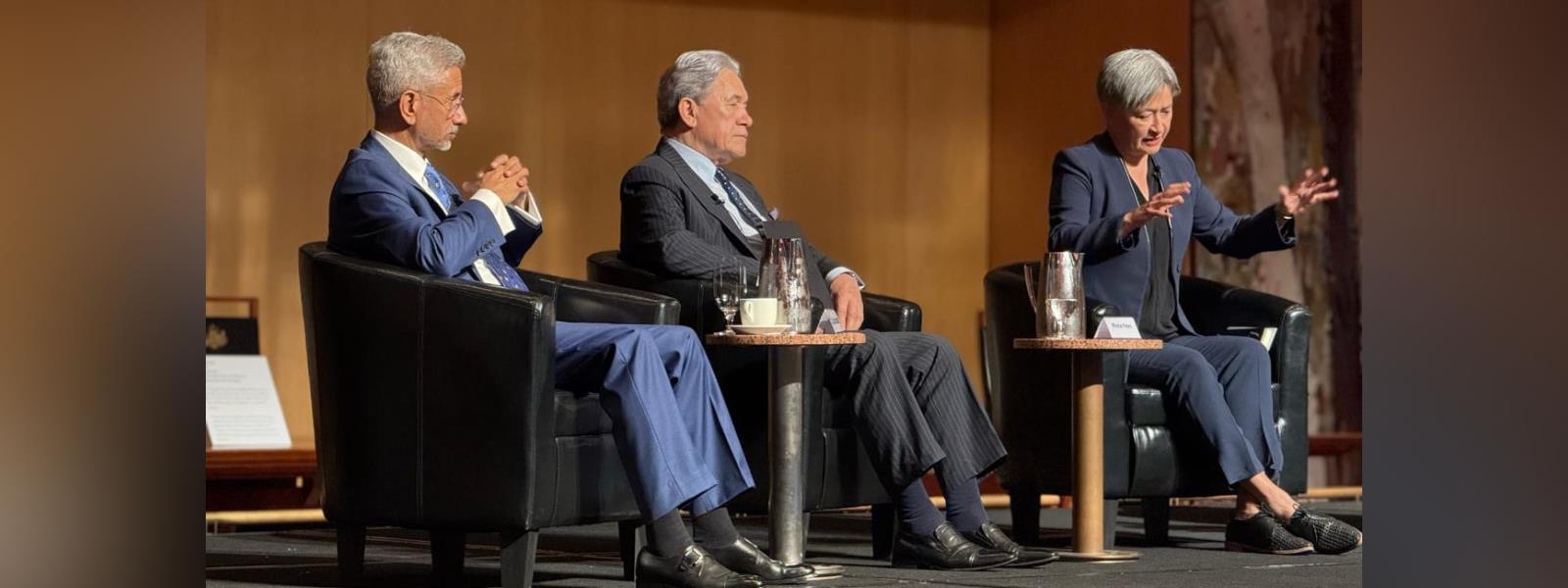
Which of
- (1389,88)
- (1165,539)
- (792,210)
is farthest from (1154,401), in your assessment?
(792,210)

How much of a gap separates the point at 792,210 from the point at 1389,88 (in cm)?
696

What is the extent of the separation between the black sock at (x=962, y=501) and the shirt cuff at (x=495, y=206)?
0.99 metres

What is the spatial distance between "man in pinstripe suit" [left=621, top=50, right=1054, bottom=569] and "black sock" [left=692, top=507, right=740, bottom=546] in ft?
1.64

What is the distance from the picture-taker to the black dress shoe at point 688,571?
9.94 feet

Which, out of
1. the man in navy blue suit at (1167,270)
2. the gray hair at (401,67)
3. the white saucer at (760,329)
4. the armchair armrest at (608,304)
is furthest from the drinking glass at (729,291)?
the man in navy blue suit at (1167,270)

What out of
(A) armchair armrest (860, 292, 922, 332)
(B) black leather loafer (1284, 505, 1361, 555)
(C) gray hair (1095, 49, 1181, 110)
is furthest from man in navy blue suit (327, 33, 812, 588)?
(C) gray hair (1095, 49, 1181, 110)

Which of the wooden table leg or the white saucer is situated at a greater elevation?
the white saucer

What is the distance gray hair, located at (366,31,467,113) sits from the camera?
3406mm

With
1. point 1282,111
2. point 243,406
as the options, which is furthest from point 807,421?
point 1282,111

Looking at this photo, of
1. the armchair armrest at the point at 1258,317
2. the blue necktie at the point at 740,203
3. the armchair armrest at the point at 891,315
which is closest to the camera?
the blue necktie at the point at 740,203

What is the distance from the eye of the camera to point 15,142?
1109 millimetres

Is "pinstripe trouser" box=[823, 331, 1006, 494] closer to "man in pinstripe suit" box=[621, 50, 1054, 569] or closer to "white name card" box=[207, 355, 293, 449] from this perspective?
"man in pinstripe suit" box=[621, 50, 1054, 569]

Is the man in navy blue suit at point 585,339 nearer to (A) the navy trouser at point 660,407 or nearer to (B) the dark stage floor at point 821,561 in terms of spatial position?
(A) the navy trouser at point 660,407

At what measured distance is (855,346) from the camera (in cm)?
364
